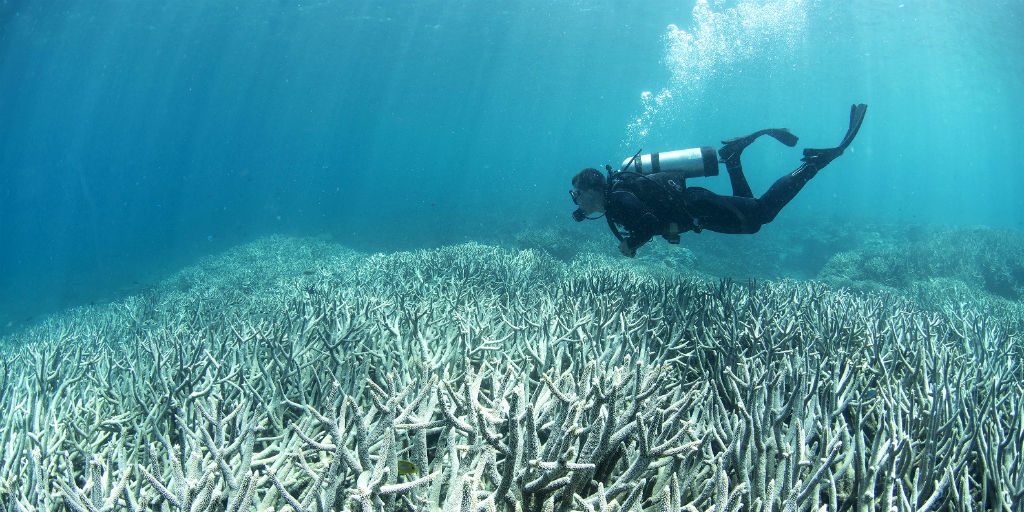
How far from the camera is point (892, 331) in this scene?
3.88 m

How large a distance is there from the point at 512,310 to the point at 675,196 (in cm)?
311

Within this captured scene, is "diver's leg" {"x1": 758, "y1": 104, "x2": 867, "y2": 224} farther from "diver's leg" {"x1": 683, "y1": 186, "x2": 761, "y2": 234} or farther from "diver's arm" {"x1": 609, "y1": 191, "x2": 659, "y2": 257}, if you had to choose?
"diver's arm" {"x1": 609, "y1": 191, "x2": 659, "y2": 257}

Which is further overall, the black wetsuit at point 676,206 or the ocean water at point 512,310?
the black wetsuit at point 676,206

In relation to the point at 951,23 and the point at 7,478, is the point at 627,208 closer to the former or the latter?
the point at 7,478

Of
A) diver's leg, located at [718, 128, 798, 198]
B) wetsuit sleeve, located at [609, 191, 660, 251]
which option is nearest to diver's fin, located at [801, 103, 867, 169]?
diver's leg, located at [718, 128, 798, 198]

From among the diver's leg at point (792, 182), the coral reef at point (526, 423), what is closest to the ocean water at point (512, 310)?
the coral reef at point (526, 423)

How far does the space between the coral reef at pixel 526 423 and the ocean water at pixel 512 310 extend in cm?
2

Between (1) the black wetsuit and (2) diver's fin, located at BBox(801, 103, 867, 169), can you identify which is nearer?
(1) the black wetsuit

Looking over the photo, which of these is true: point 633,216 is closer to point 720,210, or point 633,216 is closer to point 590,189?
point 590,189

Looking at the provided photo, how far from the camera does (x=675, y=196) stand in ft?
19.7

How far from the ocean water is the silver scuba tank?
1.76m

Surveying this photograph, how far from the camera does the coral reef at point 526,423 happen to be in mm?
1561

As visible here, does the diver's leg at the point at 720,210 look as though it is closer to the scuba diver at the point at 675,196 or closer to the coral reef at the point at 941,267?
the scuba diver at the point at 675,196

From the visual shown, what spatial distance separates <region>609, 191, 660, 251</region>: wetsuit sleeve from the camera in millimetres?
5664
